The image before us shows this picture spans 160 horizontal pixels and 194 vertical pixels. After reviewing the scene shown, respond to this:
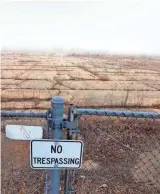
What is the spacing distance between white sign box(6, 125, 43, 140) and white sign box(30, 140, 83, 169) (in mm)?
86

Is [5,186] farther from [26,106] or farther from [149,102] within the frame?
[149,102]

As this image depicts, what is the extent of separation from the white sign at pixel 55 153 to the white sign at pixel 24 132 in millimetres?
86

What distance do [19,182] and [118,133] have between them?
2.89 m

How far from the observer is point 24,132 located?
2.17m

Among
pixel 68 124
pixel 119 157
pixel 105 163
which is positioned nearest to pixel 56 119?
pixel 68 124

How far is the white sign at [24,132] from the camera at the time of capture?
85.0 inches

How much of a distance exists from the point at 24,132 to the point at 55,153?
255 mm

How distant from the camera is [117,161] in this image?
17.6ft

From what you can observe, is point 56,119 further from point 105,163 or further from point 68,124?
point 105,163

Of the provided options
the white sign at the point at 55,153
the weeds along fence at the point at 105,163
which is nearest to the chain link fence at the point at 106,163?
the weeds along fence at the point at 105,163

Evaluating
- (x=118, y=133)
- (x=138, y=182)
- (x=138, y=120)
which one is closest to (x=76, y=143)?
(x=138, y=182)

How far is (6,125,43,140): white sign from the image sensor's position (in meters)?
2.16

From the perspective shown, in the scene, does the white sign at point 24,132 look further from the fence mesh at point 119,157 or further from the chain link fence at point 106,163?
the fence mesh at point 119,157

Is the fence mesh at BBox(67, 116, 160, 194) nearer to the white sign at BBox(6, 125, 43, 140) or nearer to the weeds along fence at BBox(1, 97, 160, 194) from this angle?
the weeds along fence at BBox(1, 97, 160, 194)
